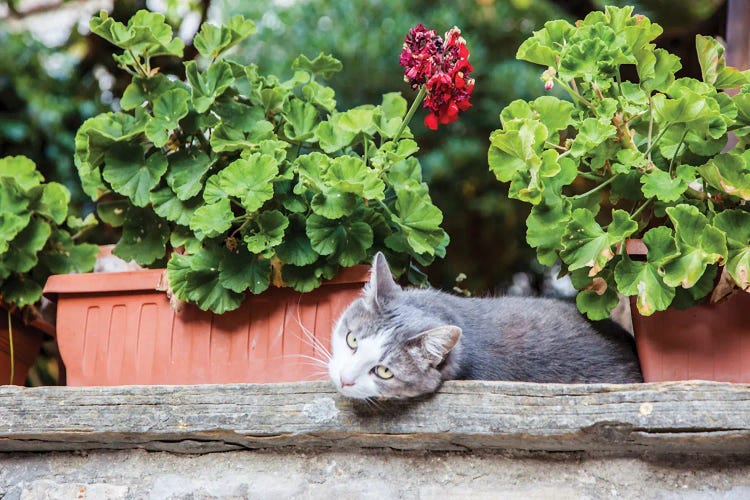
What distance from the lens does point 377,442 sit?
1.22 metres

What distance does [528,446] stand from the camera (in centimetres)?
119

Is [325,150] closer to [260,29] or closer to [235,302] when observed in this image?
[235,302]

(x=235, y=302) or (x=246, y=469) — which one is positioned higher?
(x=235, y=302)

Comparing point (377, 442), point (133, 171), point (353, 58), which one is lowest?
point (377, 442)

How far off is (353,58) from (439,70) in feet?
3.33

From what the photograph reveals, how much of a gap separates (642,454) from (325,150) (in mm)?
799

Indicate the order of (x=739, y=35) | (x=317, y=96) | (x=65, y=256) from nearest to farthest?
(x=317, y=96) → (x=65, y=256) → (x=739, y=35)

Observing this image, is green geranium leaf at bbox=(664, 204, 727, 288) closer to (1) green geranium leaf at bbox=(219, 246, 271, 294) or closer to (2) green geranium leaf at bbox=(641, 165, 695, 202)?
(2) green geranium leaf at bbox=(641, 165, 695, 202)

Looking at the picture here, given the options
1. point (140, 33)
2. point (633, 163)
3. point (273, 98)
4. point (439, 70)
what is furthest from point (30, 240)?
point (633, 163)

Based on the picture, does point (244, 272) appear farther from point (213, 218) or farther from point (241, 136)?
point (241, 136)

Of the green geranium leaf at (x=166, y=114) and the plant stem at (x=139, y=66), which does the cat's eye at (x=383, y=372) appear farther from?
the plant stem at (x=139, y=66)

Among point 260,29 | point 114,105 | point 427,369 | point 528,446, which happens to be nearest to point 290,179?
point 427,369

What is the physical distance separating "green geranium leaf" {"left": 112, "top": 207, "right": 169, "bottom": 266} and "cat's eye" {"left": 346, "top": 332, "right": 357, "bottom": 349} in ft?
1.69

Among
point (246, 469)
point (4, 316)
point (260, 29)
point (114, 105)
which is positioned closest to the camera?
point (246, 469)
